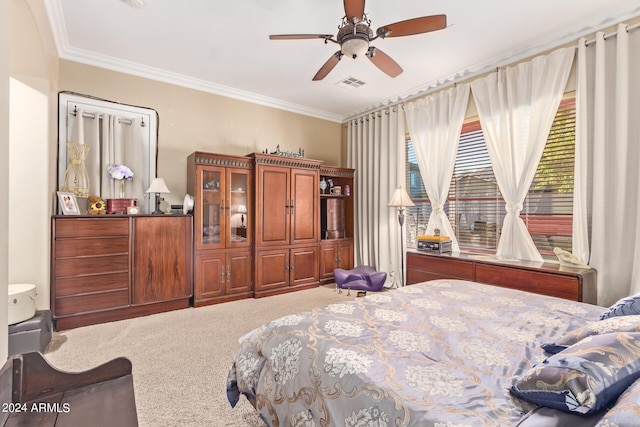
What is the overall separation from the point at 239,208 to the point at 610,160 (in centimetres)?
389

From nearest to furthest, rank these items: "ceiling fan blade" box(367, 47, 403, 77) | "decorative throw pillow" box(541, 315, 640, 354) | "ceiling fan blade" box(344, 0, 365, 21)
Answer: "decorative throw pillow" box(541, 315, 640, 354), "ceiling fan blade" box(344, 0, 365, 21), "ceiling fan blade" box(367, 47, 403, 77)

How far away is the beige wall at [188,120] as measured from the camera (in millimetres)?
3461

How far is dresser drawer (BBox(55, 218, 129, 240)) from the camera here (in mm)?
2871

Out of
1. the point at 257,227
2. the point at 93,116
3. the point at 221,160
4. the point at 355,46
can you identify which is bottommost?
the point at 257,227

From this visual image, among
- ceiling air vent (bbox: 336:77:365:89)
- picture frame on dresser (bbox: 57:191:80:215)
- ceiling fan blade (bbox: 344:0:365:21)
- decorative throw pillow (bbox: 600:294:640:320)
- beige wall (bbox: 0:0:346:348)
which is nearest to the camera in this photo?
decorative throw pillow (bbox: 600:294:640:320)

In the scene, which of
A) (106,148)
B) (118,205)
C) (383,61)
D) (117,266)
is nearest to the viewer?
(383,61)

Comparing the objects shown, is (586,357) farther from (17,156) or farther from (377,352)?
(17,156)

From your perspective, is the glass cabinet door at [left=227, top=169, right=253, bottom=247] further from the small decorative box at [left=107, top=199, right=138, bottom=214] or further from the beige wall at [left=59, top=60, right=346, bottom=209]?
the small decorative box at [left=107, top=199, right=138, bottom=214]

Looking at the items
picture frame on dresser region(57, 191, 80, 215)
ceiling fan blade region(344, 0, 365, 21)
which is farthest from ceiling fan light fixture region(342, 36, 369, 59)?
picture frame on dresser region(57, 191, 80, 215)

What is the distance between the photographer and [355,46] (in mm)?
2188

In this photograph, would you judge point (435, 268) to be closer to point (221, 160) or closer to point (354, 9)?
point (354, 9)

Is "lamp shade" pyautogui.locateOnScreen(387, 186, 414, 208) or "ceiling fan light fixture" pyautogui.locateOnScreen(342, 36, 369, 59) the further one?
"lamp shade" pyautogui.locateOnScreen(387, 186, 414, 208)

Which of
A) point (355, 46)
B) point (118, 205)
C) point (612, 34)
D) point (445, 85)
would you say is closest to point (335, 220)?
point (445, 85)

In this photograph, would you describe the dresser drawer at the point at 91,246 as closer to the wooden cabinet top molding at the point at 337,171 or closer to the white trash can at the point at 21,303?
the white trash can at the point at 21,303
